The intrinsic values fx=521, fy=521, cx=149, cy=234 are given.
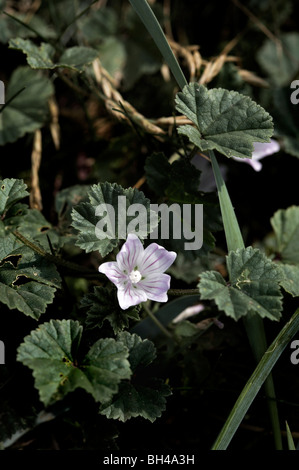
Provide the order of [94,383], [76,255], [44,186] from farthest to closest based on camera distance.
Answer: [44,186] < [76,255] < [94,383]

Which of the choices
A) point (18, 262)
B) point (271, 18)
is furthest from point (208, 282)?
point (271, 18)

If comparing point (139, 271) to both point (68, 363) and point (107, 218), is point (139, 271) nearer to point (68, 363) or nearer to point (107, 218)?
point (107, 218)

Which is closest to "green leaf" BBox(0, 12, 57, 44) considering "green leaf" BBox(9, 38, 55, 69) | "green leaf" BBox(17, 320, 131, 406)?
"green leaf" BBox(9, 38, 55, 69)

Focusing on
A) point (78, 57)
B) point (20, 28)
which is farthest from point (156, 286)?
point (20, 28)
